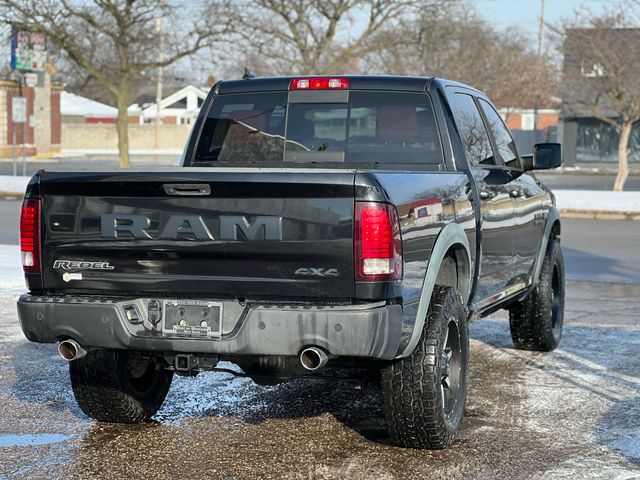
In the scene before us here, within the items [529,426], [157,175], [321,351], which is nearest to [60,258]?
[157,175]

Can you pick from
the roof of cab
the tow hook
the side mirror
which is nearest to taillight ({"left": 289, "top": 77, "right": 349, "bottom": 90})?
the roof of cab

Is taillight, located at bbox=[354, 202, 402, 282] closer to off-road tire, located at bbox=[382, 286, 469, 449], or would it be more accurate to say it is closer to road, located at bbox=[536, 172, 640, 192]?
off-road tire, located at bbox=[382, 286, 469, 449]

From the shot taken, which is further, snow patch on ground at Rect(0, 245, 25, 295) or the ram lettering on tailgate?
snow patch on ground at Rect(0, 245, 25, 295)

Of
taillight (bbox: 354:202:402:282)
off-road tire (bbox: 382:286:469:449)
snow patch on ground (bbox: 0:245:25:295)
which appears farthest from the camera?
snow patch on ground (bbox: 0:245:25:295)

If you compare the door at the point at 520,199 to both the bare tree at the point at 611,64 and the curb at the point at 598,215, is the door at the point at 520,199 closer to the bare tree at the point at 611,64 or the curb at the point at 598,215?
the curb at the point at 598,215

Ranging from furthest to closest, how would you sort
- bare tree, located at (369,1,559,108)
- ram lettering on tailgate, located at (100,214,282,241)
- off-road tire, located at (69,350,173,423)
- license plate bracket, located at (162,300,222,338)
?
bare tree, located at (369,1,559,108)
off-road tire, located at (69,350,173,423)
license plate bracket, located at (162,300,222,338)
ram lettering on tailgate, located at (100,214,282,241)

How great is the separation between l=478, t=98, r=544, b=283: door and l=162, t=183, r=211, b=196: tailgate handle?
9.10 feet

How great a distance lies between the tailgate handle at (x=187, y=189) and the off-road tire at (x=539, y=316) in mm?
3740

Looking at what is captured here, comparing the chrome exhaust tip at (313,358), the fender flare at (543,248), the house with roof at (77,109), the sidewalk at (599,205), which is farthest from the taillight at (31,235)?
the house with roof at (77,109)

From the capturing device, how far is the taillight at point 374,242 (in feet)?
15.6

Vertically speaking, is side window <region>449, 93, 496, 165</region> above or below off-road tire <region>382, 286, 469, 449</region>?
above

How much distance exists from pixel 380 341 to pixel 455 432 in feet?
3.38

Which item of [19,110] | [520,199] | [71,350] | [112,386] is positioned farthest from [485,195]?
[19,110]

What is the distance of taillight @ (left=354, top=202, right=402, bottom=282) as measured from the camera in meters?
4.74
